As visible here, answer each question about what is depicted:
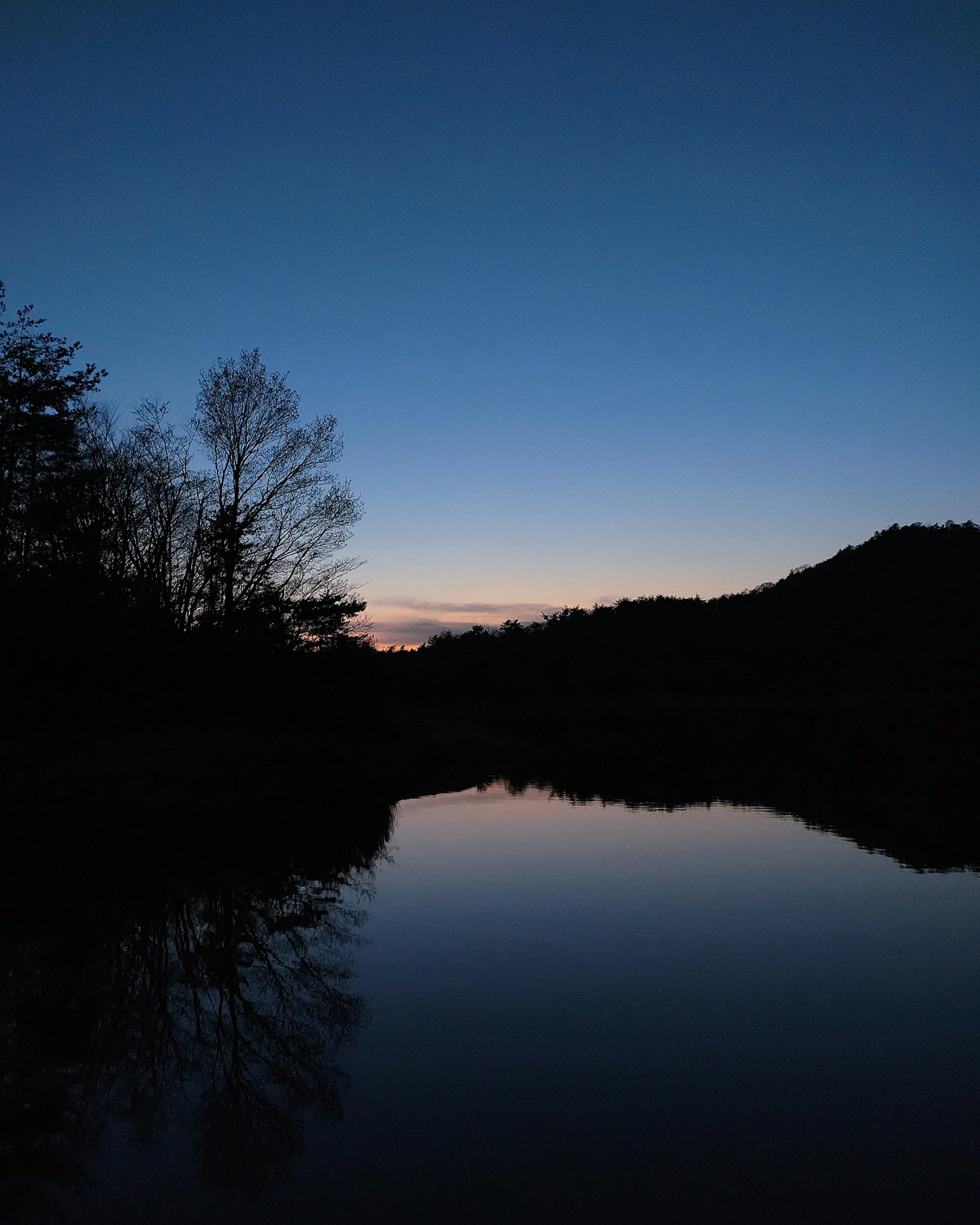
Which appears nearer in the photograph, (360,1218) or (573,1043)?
(360,1218)

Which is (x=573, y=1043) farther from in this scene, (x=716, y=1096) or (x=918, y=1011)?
(x=918, y=1011)

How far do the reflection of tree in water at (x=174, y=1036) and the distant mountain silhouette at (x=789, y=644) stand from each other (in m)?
107

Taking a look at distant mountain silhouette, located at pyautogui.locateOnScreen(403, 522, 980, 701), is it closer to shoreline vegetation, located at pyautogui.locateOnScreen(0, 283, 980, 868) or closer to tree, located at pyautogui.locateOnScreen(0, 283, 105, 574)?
shoreline vegetation, located at pyautogui.locateOnScreen(0, 283, 980, 868)

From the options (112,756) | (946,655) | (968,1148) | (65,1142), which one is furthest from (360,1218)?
(946,655)

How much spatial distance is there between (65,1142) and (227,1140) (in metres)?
1.19

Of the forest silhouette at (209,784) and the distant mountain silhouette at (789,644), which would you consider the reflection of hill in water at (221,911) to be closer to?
the forest silhouette at (209,784)

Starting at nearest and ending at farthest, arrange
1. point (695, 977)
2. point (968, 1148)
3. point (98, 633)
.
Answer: point (968, 1148) → point (695, 977) → point (98, 633)

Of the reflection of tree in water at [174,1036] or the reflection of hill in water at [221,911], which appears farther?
the reflection of hill in water at [221,911]

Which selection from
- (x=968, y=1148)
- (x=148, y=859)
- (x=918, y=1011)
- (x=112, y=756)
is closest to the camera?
(x=968, y=1148)

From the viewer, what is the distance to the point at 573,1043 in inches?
314

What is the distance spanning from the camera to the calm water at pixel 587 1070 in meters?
5.52

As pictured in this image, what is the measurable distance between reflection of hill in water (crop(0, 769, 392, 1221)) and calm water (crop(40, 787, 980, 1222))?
6 centimetres

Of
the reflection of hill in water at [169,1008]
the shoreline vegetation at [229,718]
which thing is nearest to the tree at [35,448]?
the shoreline vegetation at [229,718]

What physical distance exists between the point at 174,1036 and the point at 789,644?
455 ft
